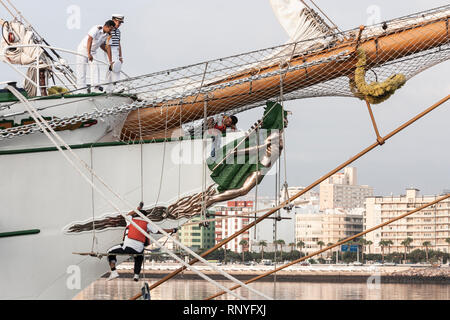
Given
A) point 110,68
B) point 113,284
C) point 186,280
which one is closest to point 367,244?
point 186,280

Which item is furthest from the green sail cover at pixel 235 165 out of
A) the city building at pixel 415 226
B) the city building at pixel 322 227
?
the city building at pixel 322 227

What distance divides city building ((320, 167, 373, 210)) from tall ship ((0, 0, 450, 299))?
428 ft

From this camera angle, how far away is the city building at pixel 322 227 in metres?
117

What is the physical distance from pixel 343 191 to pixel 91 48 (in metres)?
140

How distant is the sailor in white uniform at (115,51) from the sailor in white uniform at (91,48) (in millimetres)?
72

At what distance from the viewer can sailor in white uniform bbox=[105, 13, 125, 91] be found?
9.51m

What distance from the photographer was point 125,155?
Result: 902 cm

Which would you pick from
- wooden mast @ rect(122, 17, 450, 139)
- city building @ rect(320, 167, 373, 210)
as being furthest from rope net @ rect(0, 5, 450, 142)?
city building @ rect(320, 167, 373, 210)

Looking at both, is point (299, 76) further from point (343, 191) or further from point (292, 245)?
point (343, 191)

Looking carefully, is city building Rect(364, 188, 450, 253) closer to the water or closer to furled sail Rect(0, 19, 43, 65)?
the water
